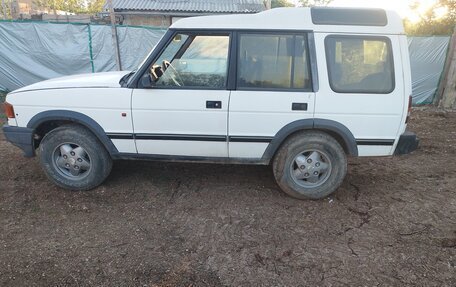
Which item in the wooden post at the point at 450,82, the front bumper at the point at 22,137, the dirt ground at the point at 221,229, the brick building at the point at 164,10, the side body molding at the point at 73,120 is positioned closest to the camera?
the dirt ground at the point at 221,229

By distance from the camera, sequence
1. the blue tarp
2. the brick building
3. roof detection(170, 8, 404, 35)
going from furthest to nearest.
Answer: the brick building, the blue tarp, roof detection(170, 8, 404, 35)

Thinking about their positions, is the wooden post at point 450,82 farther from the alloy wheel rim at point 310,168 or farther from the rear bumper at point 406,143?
the alloy wheel rim at point 310,168

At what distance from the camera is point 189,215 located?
12.0 feet

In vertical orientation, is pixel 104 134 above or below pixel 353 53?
below

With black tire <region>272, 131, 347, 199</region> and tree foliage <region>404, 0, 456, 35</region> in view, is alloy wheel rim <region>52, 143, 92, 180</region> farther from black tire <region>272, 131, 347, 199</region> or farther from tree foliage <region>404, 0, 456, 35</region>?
tree foliage <region>404, 0, 456, 35</region>

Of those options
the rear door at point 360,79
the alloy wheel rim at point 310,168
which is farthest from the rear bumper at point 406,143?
the alloy wheel rim at point 310,168

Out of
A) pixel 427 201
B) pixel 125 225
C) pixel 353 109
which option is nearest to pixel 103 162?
pixel 125 225

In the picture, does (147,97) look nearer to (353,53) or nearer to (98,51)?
(353,53)

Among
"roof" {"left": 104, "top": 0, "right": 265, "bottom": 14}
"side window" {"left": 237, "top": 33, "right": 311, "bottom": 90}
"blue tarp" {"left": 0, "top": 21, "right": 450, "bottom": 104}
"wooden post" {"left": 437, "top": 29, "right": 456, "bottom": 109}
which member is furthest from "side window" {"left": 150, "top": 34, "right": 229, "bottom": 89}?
"roof" {"left": 104, "top": 0, "right": 265, "bottom": 14}

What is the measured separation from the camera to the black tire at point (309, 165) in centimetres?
381

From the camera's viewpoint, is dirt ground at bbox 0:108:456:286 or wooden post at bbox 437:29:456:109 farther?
wooden post at bbox 437:29:456:109

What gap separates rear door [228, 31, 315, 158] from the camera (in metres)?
3.63

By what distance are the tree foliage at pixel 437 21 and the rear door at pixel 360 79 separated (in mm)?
10004

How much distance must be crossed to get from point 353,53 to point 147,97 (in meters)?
2.27
